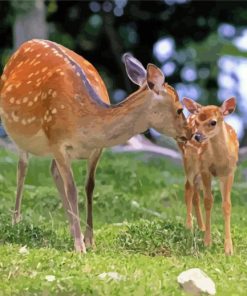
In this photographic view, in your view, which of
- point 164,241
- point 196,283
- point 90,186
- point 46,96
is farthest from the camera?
point 90,186

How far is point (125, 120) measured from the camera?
26.8 ft

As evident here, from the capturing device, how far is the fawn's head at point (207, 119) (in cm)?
831

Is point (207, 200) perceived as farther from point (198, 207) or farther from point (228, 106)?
point (228, 106)

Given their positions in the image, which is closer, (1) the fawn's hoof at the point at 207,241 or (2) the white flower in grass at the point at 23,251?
(2) the white flower in grass at the point at 23,251

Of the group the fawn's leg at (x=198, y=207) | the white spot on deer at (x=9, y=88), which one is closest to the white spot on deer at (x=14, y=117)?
the white spot on deer at (x=9, y=88)

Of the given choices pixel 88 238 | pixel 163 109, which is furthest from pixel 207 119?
pixel 88 238

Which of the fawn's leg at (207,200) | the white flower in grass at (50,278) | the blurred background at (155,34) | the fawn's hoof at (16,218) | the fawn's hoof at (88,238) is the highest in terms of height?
the white flower in grass at (50,278)

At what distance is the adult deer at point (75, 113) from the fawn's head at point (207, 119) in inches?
5.3

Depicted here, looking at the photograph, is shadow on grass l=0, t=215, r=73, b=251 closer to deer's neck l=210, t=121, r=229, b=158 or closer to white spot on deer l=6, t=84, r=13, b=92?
white spot on deer l=6, t=84, r=13, b=92

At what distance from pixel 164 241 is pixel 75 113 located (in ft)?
4.25

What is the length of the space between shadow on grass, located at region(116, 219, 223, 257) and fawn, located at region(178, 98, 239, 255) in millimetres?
148

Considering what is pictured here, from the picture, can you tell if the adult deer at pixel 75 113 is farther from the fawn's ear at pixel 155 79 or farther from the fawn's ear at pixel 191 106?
the fawn's ear at pixel 191 106

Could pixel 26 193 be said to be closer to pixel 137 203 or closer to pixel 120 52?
pixel 137 203

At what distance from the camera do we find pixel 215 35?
26641 millimetres
